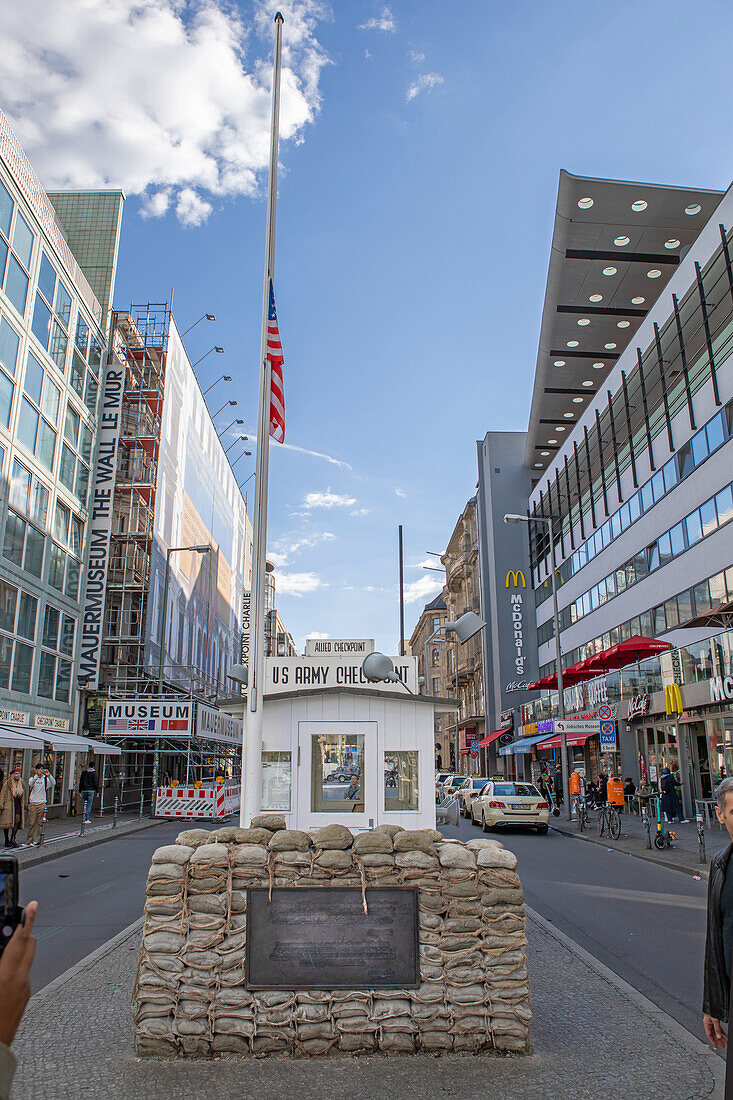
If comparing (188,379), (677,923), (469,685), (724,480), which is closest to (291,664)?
(677,923)

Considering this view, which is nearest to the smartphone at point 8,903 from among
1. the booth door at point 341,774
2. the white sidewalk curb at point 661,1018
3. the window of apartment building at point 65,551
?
the white sidewalk curb at point 661,1018

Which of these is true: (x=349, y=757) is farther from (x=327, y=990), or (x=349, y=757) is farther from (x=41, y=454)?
(x=41, y=454)

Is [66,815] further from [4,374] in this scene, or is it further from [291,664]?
[291,664]

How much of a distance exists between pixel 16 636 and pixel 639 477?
25.3 m

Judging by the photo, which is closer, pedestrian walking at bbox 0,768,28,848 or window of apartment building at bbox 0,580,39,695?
pedestrian walking at bbox 0,768,28,848

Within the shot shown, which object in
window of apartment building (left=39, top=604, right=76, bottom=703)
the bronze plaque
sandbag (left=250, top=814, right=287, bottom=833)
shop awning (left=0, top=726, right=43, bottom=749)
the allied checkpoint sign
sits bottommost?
the bronze plaque

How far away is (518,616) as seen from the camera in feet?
192

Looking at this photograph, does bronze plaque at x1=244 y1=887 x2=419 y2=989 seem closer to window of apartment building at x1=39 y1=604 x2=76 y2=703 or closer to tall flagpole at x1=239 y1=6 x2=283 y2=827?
tall flagpole at x1=239 y1=6 x2=283 y2=827

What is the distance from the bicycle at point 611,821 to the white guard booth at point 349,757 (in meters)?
12.3

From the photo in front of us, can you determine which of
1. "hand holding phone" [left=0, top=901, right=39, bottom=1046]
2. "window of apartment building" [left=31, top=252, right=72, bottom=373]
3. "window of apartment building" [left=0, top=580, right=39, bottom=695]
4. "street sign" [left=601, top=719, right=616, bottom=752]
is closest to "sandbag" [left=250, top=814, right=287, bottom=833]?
"hand holding phone" [left=0, top=901, right=39, bottom=1046]

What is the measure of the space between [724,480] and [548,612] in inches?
1134

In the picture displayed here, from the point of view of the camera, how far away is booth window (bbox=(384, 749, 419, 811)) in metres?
11.0

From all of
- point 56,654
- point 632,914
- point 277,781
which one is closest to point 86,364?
point 56,654

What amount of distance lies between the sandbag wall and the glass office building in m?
18.0
